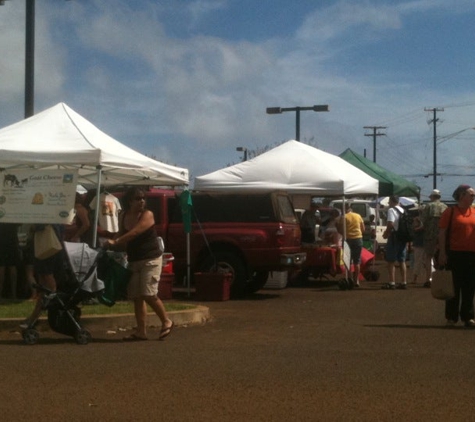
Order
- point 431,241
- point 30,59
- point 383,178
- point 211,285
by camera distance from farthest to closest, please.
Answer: point 383,178 < point 431,241 < point 211,285 < point 30,59

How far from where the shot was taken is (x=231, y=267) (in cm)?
1828

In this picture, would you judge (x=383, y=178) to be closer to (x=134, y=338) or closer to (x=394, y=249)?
(x=394, y=249)

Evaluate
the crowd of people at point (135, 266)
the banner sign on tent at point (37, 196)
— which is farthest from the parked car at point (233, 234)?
the crowd of people at point (135, 266)

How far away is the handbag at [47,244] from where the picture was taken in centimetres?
1160

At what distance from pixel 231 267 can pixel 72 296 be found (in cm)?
726

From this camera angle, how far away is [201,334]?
12375mm

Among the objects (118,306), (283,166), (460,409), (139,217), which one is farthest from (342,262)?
(460,409)

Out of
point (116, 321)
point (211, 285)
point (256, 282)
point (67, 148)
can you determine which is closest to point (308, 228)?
point (256, 282)

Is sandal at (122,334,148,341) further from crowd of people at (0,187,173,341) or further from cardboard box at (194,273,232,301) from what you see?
cardboard box at (194,273,232,301)

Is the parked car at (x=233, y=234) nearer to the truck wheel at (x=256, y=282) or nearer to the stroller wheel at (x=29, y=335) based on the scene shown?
the truck wheel at (x=256, y=282)

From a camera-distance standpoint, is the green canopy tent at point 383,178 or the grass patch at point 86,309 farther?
the green canopy tent at point 383,178

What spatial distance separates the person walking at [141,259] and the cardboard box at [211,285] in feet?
18.6

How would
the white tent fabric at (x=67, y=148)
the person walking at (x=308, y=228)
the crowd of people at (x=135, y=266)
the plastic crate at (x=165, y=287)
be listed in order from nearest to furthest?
the crowd of people at (x=135, y=266), the white tent fabric at (x=67, y=148), the plastic crate at (x=165, y=287), the person walking at (x=308, y=228)

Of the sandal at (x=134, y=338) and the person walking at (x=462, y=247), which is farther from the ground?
the person walking at (x=462, y=247)
